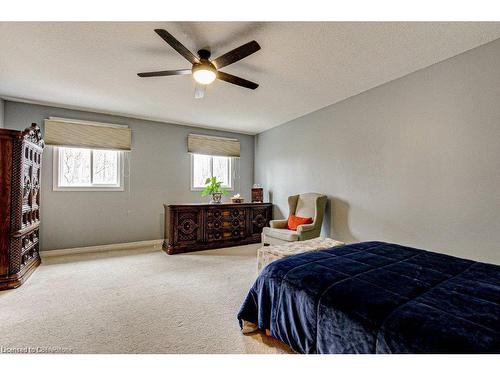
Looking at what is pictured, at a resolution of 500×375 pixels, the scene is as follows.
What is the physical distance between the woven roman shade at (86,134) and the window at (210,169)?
1.38 m

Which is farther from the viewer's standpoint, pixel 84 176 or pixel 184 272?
pixel 84 176

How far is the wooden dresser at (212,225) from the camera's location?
4.25 metres

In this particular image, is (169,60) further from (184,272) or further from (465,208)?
(465,208)

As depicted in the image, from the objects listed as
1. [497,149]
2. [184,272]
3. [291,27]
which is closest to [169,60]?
[291,27]

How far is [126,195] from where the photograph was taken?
15.1 feet

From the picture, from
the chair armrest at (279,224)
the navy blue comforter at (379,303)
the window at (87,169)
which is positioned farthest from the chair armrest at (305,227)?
the window at (87,169)

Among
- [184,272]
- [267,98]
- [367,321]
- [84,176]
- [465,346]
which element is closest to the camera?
[465,346]

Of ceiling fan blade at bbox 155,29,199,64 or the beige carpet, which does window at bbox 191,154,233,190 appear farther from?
ceiling fan blade at bbox 155,29,199,64

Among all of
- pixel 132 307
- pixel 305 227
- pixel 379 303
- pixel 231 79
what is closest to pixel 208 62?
pixel 231 79

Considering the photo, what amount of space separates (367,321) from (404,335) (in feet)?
0.50

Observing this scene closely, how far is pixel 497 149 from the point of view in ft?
7.45

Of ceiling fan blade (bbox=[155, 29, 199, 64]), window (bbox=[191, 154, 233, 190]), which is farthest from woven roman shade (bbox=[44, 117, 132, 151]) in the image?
ceiling fan blade (bbox=[155, 29, 199, 64])

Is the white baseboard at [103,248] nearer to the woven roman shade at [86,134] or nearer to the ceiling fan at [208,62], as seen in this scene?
the woven roman shade at [86,134]
